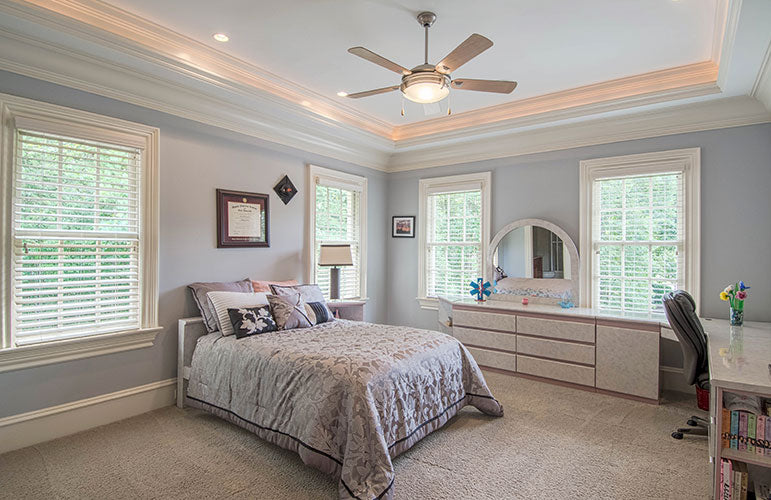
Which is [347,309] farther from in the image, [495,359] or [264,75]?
[264,75]

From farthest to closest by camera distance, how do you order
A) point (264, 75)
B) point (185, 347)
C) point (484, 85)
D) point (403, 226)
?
point (403, 226)
point (264, 75)
point (185, 347)
point (484, 85)

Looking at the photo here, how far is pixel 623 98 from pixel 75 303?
4.80 m

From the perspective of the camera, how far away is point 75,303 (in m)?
3.01

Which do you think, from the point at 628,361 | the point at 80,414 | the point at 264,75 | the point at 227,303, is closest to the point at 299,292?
the point at 227,303

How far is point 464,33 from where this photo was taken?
2.95m

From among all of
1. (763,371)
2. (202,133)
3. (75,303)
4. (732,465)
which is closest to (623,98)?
(763,371)

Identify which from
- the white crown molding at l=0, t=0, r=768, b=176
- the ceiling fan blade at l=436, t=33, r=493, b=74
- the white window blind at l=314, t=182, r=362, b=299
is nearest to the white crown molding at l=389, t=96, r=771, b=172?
the white crown molding at l=0, t=0, r=768, b=176

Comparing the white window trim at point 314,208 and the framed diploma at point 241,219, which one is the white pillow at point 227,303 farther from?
the white window trim at point 314,208

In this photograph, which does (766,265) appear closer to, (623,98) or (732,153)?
(732,153)

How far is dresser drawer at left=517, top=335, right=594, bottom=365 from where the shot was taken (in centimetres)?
393

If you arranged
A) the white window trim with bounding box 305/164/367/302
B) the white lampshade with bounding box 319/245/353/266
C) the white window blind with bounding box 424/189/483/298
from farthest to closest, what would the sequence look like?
the white window blind with bounding box 424/189/483/298 < the white window trim with bounding box 305/164/367/302 < the white lampshade with bounding box 319/245/353/266

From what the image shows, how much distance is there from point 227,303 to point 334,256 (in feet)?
4.66

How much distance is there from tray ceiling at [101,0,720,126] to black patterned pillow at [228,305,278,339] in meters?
2.04

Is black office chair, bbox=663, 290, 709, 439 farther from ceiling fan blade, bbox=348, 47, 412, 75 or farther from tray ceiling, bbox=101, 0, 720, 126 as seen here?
ceiling fan blade, bbox=348, 47, 412, 75
